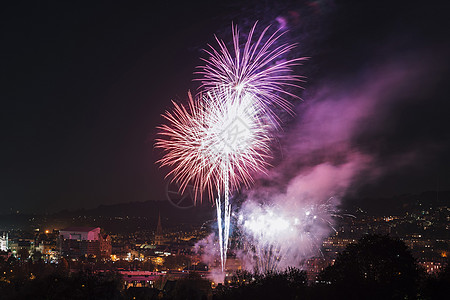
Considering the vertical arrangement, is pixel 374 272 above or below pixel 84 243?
below

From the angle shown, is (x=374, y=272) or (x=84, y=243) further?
(x=84, y=243)

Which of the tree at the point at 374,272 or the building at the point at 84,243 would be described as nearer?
the tree at the point at 374,272

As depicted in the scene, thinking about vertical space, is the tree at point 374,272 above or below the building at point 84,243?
below

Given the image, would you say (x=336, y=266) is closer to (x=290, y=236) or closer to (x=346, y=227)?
(x=290, y=236)

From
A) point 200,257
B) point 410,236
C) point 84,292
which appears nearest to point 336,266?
point 84,292
